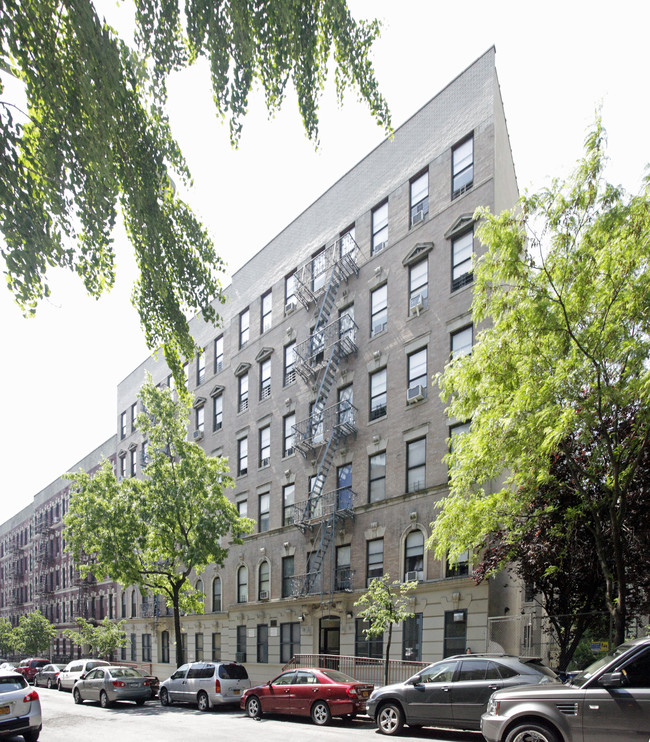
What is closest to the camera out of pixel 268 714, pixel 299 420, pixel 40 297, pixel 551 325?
Result: pixel 40 297

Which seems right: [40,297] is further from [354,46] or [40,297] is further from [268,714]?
[268,714]

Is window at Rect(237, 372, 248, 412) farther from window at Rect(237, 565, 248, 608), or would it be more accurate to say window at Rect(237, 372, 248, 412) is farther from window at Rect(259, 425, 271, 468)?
window at Rect(237, 565, 248, 608)

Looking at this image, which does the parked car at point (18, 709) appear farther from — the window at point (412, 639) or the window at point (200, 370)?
the window at point (200, 370)

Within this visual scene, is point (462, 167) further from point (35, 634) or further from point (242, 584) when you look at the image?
point (35, 634)

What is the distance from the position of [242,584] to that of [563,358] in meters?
24.9

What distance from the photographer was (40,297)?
283 inches

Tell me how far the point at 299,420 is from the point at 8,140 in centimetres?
2434

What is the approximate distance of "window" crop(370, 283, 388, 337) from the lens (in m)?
26.7

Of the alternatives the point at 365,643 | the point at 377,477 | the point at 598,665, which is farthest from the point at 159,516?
the point at 598,665

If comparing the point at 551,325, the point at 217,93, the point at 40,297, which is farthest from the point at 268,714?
the point at 217,93

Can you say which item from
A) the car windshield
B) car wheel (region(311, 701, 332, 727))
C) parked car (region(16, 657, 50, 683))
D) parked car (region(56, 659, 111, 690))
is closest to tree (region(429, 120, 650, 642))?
the car windshield

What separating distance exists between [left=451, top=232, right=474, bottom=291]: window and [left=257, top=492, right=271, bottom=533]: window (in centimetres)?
1425

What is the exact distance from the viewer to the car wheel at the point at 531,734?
30.8 ft

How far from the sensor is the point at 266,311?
35188mm
